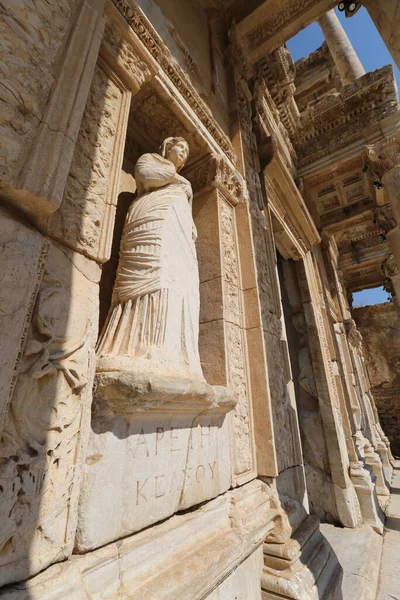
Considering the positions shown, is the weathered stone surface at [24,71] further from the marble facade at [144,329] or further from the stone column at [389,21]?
the stone column at [389,21]

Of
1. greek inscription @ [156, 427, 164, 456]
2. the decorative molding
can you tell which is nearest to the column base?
greek inscription @ [156, 427, 164, 456]

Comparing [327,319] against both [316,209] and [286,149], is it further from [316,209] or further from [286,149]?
[286,149]

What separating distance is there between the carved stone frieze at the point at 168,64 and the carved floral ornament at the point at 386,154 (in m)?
3.36

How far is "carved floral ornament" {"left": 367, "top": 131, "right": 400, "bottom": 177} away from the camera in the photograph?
5297 mm

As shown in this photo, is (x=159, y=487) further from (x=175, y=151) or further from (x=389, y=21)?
(x=389, y=21)

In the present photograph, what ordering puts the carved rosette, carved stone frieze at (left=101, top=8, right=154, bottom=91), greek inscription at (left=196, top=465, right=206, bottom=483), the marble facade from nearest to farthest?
the marble facade
greek inscription at (left=196, top=465, right=206, bottom=483)
carved stone frieze at (left=101, top=8, right=154, bottom=91)
the carved rosette

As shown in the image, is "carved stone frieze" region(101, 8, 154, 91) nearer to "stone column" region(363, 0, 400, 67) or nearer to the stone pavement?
"stone column" region(363, 0, 400, 67)

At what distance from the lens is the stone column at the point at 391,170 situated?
500cm

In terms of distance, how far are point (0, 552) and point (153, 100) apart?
3397 millimetres

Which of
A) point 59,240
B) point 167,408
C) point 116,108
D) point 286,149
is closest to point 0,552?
point 167,408

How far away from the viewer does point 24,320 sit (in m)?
1.03

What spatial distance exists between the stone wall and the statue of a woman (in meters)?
15.1

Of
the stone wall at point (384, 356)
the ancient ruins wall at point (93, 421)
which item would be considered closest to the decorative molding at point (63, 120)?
the ancient ruins wall at point (93, 421)

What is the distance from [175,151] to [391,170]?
171 inches
